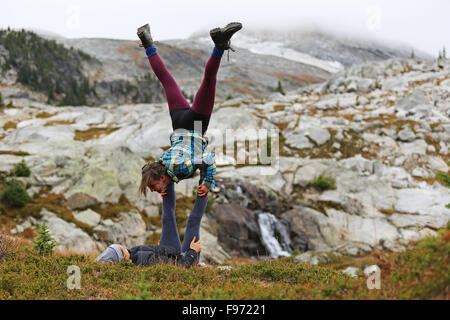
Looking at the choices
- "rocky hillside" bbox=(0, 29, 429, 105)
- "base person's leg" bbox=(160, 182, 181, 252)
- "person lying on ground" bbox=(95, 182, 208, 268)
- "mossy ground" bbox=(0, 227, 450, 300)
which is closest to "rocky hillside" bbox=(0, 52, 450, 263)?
"mossy ground" bbox=(0, 227, 450, 300)

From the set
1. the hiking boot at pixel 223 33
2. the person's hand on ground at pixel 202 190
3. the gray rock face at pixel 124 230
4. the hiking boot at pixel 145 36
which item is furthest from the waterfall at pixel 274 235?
the hiking boot at pixel 223 33

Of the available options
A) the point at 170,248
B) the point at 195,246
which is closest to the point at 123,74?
the point at 170,248

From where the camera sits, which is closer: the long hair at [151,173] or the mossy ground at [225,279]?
Answer: the mossy ground at [225,279]

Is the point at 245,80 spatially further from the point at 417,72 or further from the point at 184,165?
the point at 184,165

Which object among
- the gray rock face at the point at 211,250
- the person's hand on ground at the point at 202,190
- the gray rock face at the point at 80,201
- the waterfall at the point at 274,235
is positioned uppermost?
the person's hand on ground at the point at 202,190

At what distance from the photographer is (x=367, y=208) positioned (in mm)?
21703

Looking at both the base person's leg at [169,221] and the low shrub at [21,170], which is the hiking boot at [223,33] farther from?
the low shrub at [21,170]

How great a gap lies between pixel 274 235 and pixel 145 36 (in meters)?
15.9

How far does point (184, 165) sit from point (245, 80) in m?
155

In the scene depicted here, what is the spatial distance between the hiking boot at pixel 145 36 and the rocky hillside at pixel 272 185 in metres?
5.86

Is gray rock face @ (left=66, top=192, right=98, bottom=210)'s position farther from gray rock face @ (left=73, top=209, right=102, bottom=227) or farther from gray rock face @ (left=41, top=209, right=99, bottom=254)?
gray rock face @ (left=41, top=209, right=99, bottom=254)

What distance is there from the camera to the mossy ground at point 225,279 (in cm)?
357

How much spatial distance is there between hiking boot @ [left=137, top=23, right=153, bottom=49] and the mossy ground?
4.49 meters

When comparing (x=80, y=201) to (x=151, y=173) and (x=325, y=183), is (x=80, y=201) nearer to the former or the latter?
(x=151, y=173)
